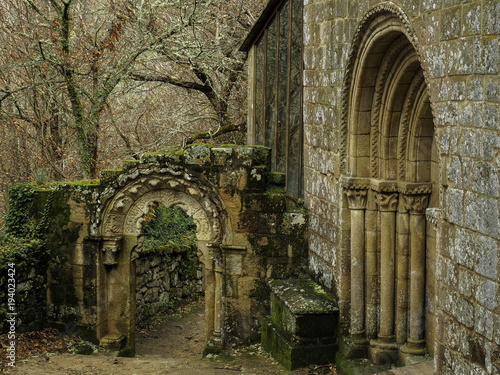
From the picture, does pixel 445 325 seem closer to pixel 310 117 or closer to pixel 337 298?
pixel 337 298

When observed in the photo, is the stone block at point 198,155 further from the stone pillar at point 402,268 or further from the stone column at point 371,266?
the stone pillar at point 402,268

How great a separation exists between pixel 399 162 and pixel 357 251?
113cm

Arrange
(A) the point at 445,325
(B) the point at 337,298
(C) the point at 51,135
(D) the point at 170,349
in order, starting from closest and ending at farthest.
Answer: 1. (A) the point at 445,325
2. (B) the point at 337,298
3. (D) the point at 170,349
4. (C) the point at 51,135

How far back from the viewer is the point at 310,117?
8.57 meters

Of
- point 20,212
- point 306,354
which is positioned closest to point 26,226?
point 20,212

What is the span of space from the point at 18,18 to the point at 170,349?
7218 mm

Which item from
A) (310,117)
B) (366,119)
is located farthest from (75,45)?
(366,119)

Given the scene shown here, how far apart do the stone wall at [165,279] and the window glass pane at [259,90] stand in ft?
10.2

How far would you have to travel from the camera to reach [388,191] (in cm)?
702

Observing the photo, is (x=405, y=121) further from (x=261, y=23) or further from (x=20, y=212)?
(x=20, y=212)

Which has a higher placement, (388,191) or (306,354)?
(388,191)

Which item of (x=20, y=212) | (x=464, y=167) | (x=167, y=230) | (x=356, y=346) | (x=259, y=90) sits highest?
(x=259, y=90)

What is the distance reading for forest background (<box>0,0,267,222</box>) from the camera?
492 inches

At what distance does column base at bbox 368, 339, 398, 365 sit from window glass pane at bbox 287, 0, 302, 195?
2.82m
